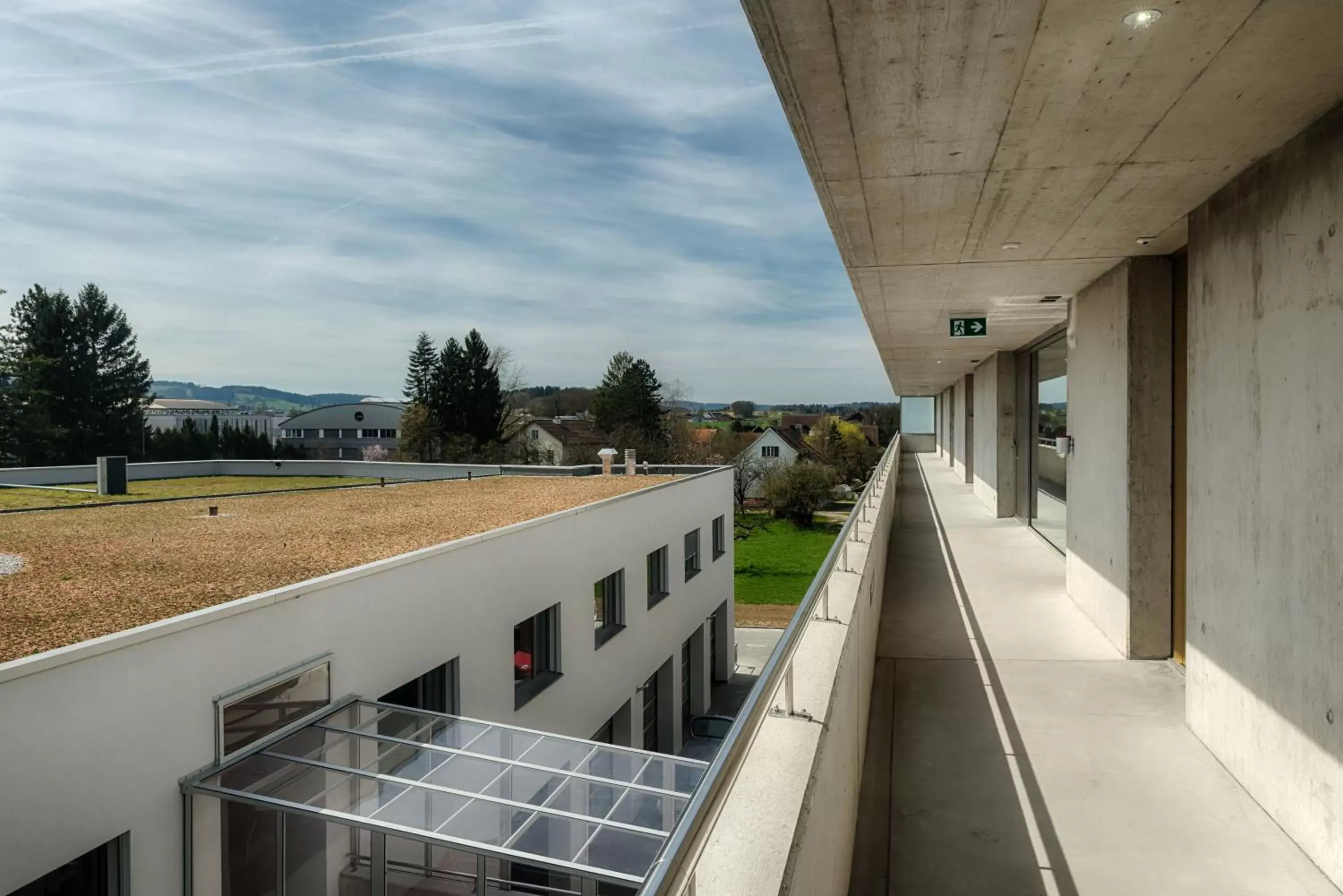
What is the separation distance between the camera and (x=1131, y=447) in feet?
21.9

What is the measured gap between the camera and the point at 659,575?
18062 millimetres

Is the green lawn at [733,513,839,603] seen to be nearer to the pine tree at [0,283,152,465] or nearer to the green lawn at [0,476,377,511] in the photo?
the green lawn at [0,476,377,511]

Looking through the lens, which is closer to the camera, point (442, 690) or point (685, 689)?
point (442, 690)

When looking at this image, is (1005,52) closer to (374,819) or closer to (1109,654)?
(1109,654)

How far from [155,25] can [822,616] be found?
52.8m

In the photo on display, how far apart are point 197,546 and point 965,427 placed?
2095 centimetres

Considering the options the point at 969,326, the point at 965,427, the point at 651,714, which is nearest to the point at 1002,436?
the point at 969,326

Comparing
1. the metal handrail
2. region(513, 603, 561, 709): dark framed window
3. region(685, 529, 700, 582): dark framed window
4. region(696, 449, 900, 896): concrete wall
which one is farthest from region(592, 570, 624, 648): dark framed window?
the metal handrail

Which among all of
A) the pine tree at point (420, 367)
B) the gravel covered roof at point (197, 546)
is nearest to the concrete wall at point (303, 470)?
the gravel covered roof at point (197, 546)

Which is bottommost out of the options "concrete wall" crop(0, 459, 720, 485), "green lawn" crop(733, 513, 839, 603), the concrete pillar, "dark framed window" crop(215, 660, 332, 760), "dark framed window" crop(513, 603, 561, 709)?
"green lawn" crop(733, 513, 839, 603)

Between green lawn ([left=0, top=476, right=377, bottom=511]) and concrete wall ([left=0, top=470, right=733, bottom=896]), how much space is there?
8568 mm

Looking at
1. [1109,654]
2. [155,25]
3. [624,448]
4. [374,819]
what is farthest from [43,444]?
[1109,654]

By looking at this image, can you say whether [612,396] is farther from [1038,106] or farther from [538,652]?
[1038,106]

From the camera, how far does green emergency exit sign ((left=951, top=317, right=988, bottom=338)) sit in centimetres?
1070
